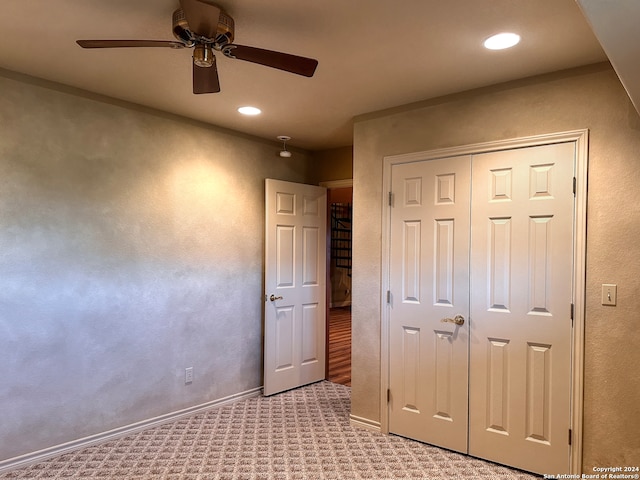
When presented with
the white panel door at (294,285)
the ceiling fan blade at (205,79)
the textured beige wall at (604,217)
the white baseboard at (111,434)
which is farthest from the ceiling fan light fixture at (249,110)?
the white baseboard at (111,434)

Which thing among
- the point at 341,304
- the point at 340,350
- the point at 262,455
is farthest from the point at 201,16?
the point at 341,304

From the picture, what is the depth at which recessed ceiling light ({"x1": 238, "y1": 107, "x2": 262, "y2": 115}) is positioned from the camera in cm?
324

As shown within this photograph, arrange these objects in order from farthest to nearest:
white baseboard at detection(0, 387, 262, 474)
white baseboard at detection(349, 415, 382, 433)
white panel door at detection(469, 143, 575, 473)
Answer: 1. white baseboard at detection(349, 415, 382, 433)
2. white baseboard at detection(0, 387, 262, 474)
3. white panel door at detection(469, 143, 575, 473)

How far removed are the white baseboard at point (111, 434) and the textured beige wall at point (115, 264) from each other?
1.4 inches

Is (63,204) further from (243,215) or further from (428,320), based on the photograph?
(428,320)

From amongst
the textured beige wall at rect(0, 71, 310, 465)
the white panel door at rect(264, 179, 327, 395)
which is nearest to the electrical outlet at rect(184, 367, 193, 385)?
the textured beige wall at rect(0, 71, 310, 465)

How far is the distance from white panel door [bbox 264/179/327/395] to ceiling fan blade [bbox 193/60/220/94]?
6.11ft

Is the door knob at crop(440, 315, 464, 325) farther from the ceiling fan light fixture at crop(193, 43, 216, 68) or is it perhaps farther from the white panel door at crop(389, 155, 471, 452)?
the ceiling fan light fixture at crop(193, 43, 216, 68)

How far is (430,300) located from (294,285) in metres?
1.61

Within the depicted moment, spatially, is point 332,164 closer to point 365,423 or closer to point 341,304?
point 365,423

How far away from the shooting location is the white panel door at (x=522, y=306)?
2.50 meters

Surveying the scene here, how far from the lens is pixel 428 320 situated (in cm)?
298

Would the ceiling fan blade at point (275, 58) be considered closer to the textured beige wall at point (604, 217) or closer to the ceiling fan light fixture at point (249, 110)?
the ceiling fan light fixture at point (249, 110)

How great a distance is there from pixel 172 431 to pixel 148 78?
2.46 m
